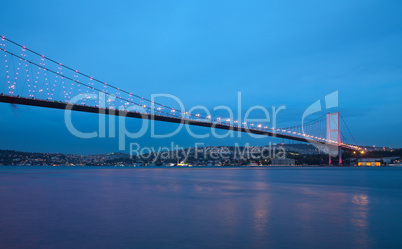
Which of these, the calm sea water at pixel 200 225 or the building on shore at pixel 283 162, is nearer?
the calm sea water at pixel 200 225

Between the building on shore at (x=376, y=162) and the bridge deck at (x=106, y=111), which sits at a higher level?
the bridge deck at (x=106, y=111)

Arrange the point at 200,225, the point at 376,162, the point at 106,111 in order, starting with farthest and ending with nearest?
the point at 376,162 → the point at 106,111 → the point at 200,225

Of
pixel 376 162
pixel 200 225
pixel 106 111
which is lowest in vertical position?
pixel 376 162

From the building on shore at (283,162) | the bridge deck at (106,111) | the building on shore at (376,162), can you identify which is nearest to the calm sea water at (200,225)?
the bridge deck at (106,111)

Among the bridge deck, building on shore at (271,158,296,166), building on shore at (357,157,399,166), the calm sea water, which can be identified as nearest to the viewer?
the calm sea water

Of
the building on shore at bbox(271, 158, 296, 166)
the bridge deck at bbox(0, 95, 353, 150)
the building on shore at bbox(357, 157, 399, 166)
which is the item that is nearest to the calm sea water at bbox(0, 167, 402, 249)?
the bridge deck at bbox(0, 95, 353, 150)

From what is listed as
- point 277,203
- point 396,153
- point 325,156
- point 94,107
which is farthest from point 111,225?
point 396,153

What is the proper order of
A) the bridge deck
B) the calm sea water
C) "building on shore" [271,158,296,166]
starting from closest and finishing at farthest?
1. the calm sea water
2. the bridge deck
3. "building on shore" [271,158,296,166]

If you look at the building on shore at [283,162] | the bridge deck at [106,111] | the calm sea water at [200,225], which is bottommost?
the building on shore at [283,162]

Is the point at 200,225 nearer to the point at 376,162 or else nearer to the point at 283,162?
the point at 376,162

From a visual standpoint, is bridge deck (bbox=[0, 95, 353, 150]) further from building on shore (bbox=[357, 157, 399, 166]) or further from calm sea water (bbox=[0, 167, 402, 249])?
building on shore (bbox=[357, 157, 399, 166])

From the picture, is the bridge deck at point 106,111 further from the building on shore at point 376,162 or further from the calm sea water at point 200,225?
the building on shore at point 376,162

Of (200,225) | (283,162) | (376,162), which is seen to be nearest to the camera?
(200,225)

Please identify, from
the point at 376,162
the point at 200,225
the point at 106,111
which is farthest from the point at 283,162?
the point at 200,225
